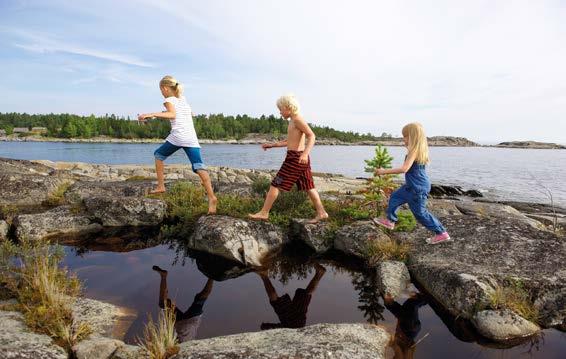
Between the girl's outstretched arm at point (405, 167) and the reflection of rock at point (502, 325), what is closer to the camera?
the reflection of rock at point (502, 325)

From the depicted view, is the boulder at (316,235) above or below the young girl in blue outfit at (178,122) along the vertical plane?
below

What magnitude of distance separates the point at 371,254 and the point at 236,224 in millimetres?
2846

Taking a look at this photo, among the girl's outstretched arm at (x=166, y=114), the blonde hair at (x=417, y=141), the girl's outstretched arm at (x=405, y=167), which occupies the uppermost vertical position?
the girl's outstretched arm at (x=166, y=114)

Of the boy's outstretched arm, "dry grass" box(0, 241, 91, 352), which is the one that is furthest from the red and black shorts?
"dry grass" box(0, 241, 91, 352)

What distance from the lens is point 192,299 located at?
5.61m

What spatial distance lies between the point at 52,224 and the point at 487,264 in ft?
31.0

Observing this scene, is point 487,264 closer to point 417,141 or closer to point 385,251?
point 385,251

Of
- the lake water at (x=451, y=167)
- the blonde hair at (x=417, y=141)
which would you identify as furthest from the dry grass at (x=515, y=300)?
the lake water at (x=451, y=167)

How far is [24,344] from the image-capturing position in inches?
143

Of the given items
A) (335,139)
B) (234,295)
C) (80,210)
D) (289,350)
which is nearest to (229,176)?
(80,210)

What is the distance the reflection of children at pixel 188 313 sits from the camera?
458 centimetres

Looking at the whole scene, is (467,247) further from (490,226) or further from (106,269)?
(106,269)

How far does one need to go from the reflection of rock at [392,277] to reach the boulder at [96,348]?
4.04 m

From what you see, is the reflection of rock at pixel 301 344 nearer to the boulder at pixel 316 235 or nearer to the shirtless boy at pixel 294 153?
the boulder at pixel 316 235
